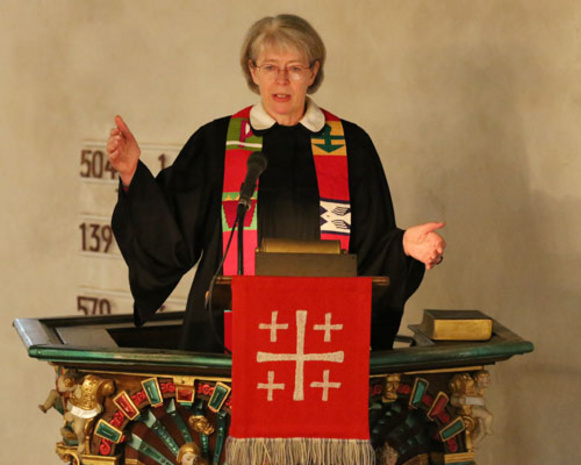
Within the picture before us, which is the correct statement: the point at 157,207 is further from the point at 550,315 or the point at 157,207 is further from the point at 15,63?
the point at 15,63

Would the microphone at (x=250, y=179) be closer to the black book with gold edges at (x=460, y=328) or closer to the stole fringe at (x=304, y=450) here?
the stole fringe at (x=304, y=450)

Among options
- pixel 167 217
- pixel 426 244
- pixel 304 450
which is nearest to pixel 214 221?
pixel 167 217

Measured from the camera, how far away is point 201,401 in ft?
12.9

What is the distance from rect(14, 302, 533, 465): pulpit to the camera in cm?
387

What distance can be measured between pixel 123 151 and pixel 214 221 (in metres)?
0.48

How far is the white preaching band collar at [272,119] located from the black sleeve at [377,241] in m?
0.14

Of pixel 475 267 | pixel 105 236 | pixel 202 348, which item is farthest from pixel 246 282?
pixel 105 236

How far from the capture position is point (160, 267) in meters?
4.47

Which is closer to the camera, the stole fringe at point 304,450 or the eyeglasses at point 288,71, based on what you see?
the stole fringe at point 304,450

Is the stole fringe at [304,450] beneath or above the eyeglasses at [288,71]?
beneath

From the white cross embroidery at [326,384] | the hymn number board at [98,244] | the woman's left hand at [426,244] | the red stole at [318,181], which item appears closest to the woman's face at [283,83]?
the red stole at [318,181]

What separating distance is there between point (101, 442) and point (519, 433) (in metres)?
2.72

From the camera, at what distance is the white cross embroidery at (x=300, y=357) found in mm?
3730

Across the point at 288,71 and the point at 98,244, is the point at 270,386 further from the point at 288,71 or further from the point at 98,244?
the point at 98,244
